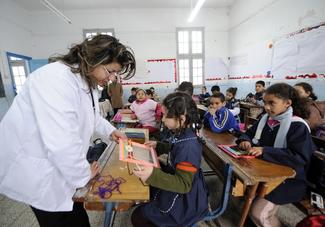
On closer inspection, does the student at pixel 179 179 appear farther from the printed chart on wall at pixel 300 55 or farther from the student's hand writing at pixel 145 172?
the printed chart on wall at pixel 300 55

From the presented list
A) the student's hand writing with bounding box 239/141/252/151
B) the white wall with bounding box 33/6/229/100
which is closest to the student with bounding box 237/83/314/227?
the student's hand writing with bounding box 239/141/252/151

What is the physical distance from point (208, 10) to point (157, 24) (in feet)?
6.43

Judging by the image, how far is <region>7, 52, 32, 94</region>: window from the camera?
5.75 metres

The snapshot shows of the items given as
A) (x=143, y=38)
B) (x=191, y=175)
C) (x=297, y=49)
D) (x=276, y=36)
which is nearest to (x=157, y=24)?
(x=143, y=38)

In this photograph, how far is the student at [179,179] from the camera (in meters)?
0.93

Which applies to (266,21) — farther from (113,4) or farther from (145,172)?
(145,172)

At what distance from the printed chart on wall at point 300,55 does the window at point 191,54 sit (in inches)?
125

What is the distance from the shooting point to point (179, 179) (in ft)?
3.09

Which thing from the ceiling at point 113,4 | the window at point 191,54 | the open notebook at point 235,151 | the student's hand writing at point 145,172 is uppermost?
the ceiling at point 113,4

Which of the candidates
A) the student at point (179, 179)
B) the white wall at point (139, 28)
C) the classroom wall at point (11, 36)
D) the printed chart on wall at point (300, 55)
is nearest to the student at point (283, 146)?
the student at point (179, 179)

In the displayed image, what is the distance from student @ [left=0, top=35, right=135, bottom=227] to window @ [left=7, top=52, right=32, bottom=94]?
20.0 ft

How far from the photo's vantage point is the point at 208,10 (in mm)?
7363

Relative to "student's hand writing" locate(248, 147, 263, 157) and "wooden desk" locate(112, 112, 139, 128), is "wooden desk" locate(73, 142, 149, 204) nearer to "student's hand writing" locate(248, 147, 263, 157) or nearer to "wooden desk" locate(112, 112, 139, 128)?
"student's hand writing" locate(248, 147, 263, 157)

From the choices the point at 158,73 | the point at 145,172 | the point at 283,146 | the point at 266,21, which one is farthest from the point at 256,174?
the point at 158,73
